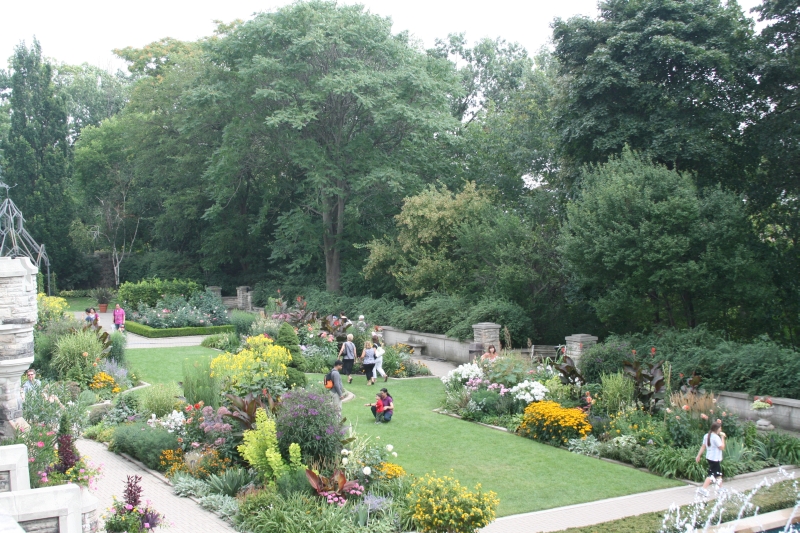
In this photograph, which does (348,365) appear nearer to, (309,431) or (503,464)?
(503,464)

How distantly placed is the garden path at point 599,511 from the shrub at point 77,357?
11904 millimetres

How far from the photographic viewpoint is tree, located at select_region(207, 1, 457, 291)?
1182 inches

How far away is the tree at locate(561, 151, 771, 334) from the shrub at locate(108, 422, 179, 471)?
11.4m

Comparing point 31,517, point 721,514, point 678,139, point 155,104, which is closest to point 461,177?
point 678,139

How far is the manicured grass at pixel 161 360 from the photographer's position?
20062 millimetres

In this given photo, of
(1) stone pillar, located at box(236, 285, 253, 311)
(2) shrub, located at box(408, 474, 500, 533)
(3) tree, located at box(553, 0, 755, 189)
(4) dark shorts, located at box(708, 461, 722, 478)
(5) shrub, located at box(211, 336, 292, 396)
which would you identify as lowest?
(4) dark shorts, located at box(708, 461, 722, 478)

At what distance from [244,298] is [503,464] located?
Answer: 91.6 feet

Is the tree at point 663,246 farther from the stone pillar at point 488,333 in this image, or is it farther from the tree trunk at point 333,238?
the tree trunk at point 333,238

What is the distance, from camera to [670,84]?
21.2 meters

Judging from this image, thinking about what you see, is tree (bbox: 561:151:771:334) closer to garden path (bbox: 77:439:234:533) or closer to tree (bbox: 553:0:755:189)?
tree (bbox: 553:0:755:189)

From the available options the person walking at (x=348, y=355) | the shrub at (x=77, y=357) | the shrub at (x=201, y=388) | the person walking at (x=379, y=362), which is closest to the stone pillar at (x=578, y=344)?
the person walking at (x=379, y=362)

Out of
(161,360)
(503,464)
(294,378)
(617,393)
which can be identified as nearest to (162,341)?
(161,360)

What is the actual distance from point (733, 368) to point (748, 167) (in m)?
9.12

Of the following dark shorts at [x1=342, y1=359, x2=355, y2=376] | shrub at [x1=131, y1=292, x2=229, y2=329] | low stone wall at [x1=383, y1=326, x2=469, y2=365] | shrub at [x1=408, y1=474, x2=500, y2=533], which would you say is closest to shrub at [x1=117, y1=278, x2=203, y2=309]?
shrub at [x1=131, y1=292, x2=229, y2=329]
